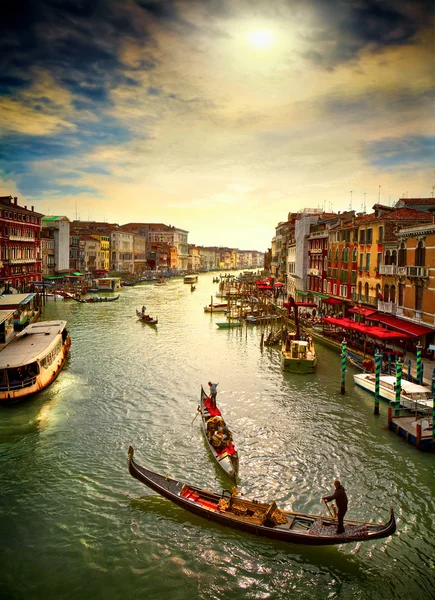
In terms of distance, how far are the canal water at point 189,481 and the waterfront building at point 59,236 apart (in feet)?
191

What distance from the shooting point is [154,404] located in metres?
20.7

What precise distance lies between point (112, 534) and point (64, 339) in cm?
2080

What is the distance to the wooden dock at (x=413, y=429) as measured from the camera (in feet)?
51.2

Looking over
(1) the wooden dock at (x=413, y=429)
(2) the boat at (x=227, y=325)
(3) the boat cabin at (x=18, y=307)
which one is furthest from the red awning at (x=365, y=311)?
(3) the boat cabin at (x=18, y=307)

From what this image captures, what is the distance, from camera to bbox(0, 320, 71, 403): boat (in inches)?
773

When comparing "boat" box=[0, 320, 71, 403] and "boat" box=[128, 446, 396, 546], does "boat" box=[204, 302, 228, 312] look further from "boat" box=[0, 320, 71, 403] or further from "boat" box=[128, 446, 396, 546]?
"boat" box=[128, 446, 396, 546]

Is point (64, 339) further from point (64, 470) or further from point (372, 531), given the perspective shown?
point (372, 531)

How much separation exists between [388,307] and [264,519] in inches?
873

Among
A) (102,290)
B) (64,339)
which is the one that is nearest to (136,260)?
(102,290)

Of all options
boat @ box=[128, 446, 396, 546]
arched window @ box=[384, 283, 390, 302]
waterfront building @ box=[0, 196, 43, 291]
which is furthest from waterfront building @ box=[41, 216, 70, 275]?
boat @ box=[128, 446, 396, 546]

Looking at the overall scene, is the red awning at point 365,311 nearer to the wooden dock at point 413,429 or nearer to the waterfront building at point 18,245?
the wooden dock at point 413,429

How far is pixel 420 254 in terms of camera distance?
26.3 meters

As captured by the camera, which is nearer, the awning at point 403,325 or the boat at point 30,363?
the boat at point 30,363

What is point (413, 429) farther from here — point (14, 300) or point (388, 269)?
point (14, 300)
